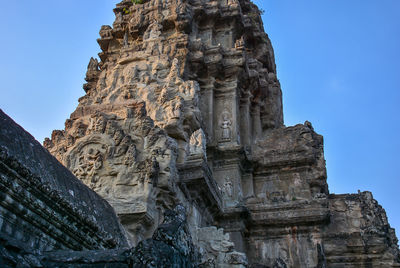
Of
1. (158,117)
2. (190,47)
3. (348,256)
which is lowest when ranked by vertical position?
(348,256)

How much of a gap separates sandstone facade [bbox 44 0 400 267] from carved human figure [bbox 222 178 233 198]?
3cm

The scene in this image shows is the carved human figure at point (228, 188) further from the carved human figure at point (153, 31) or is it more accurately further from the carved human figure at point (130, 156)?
the carved human figure at point (153, 31)

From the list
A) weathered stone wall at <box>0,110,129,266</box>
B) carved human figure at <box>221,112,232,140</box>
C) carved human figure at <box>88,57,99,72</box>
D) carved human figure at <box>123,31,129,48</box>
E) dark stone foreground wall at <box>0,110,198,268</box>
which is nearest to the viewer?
dark stone foreground wall at <box>0,110,198,268</box>

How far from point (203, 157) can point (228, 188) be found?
365cm

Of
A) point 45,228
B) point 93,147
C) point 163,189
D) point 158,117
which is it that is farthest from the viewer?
point 158,117

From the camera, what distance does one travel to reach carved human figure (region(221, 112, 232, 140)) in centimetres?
1362

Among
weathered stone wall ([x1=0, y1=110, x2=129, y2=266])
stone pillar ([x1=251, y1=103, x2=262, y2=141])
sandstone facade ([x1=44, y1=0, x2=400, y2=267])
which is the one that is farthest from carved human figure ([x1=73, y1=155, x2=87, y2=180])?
stone pillar ([x1=251, y1=103, x2=262, y2=141])

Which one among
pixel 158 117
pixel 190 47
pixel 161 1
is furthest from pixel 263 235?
pixel 161 1

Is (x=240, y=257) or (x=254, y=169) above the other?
(x=254, y=169)

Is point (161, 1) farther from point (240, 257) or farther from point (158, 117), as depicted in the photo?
point (240, 257)

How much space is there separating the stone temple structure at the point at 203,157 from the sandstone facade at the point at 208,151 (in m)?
0.03

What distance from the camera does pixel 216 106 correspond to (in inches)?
581

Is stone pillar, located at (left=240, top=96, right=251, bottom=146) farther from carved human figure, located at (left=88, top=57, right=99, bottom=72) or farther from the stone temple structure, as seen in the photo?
carved human figure, located at (left=88, top=57, right=99, bottom=72)

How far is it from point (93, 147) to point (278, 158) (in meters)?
6.74
